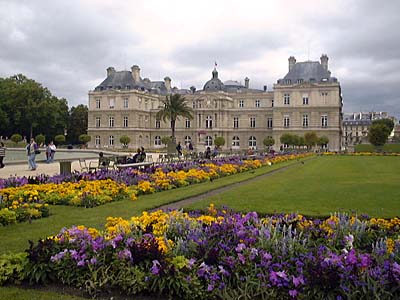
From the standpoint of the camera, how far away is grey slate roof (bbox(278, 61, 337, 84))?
236 feet

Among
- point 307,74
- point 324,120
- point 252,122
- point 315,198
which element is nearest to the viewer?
point 315,198

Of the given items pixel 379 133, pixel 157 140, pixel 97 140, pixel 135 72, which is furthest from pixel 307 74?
pixel 97 140

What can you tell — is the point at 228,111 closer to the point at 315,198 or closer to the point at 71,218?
the point at 315,198

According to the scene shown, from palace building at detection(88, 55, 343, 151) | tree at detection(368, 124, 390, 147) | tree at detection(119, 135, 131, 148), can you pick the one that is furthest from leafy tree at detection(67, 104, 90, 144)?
tree at detection(368, 124, 390, 147)

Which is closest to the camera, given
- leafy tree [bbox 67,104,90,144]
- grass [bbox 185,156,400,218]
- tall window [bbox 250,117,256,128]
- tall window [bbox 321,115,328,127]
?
grass [bbox 185,156,400,218]

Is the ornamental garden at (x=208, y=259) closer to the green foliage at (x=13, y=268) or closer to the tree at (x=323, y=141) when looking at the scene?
the green foliage at (x=13, y=268)

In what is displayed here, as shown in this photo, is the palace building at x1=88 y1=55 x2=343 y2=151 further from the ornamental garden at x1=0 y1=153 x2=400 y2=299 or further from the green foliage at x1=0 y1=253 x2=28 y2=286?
the green foliage at x1=0 y1=253 x2=28 y2=286

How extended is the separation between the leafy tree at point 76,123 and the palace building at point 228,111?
433 centimetres

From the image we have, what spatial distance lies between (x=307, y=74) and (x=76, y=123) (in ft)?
152

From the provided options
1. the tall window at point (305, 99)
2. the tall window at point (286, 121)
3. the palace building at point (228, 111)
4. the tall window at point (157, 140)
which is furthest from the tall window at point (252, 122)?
the tall window at point (157, 140)

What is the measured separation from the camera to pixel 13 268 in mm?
5773

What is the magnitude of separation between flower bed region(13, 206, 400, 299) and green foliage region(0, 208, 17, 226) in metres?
3.07

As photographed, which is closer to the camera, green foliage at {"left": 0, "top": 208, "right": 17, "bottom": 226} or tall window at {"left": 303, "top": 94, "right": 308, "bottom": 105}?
green foliage at {"left": 0, "top": 208, "right": 17, "bottom": 226}

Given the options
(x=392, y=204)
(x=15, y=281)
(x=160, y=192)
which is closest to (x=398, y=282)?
Answer: (x=15, y=281)
